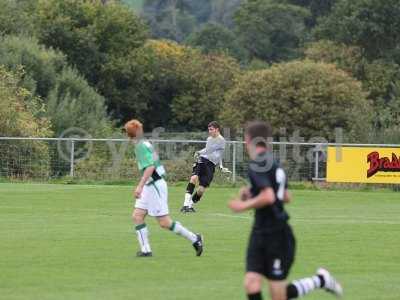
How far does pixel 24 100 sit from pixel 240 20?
6450cm

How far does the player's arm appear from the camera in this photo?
32.9ft

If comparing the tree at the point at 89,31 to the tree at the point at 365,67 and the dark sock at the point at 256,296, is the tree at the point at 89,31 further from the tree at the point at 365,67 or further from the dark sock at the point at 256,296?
the dark sock at the point at 256,296

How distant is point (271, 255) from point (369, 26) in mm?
71998

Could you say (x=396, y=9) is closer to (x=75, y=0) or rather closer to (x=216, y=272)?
(x=75, y=0)

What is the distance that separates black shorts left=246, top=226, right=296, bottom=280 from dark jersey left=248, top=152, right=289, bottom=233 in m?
0.08

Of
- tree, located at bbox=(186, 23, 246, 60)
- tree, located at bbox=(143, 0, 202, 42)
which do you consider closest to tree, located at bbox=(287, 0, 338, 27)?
tree, located at bbox=(186, 23, 246, 60)

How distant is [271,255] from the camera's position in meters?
10.4

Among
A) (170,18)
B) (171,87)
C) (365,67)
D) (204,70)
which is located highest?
(170,18)

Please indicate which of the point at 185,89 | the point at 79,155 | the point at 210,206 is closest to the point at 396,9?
the point at 185,89

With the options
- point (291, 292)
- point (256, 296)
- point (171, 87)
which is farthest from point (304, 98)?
point (256, 296)

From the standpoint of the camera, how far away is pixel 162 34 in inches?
5182

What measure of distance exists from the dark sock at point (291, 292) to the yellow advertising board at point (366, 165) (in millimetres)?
25161

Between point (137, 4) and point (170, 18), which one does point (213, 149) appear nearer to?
point (170, 18)

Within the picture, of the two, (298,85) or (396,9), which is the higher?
(396,9)
